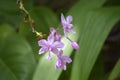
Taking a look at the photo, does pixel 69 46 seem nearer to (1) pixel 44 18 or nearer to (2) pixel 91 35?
(2) pixel 91 35

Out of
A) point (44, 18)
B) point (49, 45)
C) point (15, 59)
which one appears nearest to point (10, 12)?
point (44, 18)

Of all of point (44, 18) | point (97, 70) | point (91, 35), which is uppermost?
point (44, 18)

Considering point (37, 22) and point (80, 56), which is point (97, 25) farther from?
point (37, 22)

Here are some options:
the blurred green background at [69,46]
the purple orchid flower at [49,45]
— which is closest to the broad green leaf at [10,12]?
the blurred green background at [69,46]

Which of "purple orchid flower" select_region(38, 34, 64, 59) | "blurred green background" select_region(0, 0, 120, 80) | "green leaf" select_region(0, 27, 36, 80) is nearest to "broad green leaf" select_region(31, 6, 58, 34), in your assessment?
"blurred green background" select_region(0, 0, 120, 80)

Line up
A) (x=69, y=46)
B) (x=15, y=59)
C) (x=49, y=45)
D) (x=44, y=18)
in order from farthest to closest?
(x=44, y=18) < (x=15, y=59) < (x=69, y=46) < (x=49, y=45)

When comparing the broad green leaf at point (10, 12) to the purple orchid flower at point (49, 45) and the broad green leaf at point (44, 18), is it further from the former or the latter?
the purple orchid flower at point (49, 45)

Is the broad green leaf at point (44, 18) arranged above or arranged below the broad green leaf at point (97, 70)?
above
